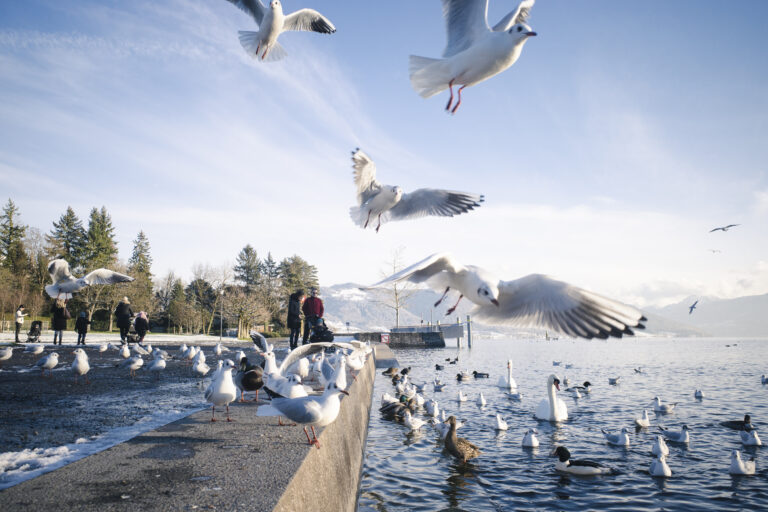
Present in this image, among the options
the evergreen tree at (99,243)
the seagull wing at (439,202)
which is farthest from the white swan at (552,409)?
the evergreen tree at (99,243)

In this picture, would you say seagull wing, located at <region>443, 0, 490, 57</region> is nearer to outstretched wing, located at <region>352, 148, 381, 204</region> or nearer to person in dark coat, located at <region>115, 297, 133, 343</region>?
outstretched wing, located at <region>352, 148, 381, 204</region>

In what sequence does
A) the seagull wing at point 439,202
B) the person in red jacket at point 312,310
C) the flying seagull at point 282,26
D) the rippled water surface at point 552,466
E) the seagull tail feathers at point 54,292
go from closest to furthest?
1. the rippled water surface at point 552,466
2. the seagull wing at point 439,202
3. the flying seagull at point 282,26
4. the person in red jacket at point 312,310
5. the seagull tail feathers at point 54,292

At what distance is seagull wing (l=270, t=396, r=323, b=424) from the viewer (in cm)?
388

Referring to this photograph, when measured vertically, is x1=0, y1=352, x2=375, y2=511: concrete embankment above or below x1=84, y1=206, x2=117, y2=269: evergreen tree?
below

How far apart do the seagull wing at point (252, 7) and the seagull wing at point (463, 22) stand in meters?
5.02

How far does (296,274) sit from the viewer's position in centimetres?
7475

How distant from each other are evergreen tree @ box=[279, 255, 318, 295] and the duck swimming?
6610 centimetres

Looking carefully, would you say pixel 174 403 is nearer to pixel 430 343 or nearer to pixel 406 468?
pixel 406 468

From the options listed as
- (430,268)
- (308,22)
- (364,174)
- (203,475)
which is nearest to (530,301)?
(430,268)

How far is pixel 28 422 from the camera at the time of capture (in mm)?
5250

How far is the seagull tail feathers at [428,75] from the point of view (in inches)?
218

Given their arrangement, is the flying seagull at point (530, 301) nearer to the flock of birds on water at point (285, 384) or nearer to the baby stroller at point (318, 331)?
the flock of birds on water at point (285, 384)

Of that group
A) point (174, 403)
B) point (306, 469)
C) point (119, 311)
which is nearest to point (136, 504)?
point (306, 469)

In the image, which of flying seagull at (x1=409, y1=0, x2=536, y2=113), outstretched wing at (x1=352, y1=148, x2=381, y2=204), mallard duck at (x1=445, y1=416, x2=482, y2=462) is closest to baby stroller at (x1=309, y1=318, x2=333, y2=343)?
outstretched wing at (x1=352, y1=148, x2=381, y2=204)
